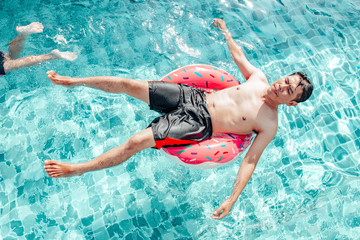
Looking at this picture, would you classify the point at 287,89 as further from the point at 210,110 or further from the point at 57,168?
the point at 57,168

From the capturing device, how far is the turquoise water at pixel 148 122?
127 inches

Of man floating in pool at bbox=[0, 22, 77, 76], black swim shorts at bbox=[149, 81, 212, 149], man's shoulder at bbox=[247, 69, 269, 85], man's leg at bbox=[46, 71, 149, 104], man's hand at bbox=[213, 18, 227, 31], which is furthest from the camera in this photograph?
man floating in pool at bbox=[0, 22, 77, 76]

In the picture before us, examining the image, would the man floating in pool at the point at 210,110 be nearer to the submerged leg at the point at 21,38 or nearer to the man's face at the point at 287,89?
the man's face at the point at 287,89

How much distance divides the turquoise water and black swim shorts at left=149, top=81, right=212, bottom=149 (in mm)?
704

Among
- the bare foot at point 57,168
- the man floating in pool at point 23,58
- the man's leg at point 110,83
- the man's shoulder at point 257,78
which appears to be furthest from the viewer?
the man floating in pool at point 23,58

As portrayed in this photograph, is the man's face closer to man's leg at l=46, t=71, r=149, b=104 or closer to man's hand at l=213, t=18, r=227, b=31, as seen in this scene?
man's hand at l=213, t=18, r=227, b=31

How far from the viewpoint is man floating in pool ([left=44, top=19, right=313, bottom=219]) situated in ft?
A: 8.95

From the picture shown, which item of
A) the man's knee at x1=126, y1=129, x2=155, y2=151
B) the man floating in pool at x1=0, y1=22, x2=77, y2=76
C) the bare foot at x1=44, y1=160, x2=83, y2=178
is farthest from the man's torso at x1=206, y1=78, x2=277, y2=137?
the man floating in pool at x1=0, y1=22, x2=77, y2=76

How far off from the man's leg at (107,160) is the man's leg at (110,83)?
45 centimetres

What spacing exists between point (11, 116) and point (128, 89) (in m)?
1.52

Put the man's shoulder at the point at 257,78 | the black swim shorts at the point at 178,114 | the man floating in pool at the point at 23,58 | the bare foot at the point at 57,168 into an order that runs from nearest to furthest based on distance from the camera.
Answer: the bare foot at the point at 57,168 → the black swim shorts at the point at 178,114 → the man's shoulder at the point at 257,78 → the man floating in pool at the point at 23,58

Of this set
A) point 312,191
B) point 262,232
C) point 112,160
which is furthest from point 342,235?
point 112,160

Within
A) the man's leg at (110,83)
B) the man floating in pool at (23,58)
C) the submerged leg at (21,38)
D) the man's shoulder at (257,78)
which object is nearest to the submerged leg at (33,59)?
the man floating in pool at (23,58)

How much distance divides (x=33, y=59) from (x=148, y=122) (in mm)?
1498
